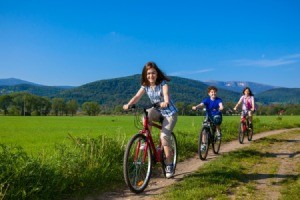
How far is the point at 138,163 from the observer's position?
6734 millimetres

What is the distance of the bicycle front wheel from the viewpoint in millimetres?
6574

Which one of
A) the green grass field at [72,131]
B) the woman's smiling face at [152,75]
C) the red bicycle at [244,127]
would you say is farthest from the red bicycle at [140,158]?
the red bicycle at [244,127]

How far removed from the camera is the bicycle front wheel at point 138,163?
6.57m

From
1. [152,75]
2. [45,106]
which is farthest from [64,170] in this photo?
[45,106]

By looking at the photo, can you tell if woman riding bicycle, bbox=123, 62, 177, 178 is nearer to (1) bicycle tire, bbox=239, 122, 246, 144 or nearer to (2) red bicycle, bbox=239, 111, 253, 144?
(1) bicycle tire, bbox=239, 122, 246, 144

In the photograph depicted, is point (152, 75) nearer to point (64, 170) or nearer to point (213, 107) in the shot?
point (64, 170)

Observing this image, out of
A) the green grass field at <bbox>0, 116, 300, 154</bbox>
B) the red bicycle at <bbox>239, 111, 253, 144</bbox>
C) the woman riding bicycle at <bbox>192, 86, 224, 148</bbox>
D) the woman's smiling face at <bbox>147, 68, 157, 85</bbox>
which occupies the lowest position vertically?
the green grass field at <bbox>0, 116, 300, 154</bbox>

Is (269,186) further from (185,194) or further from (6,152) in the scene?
(6,152)

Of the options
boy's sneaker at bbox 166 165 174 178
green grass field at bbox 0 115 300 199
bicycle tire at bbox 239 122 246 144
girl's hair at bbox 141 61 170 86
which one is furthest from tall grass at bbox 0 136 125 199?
bicycle tire at bbox 239 122 246 144

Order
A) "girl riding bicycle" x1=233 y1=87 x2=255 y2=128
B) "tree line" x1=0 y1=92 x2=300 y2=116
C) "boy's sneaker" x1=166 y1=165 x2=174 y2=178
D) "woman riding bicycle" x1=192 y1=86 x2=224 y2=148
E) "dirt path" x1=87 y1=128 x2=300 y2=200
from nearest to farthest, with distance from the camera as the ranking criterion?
"dirt path" x1=87 y1=128 x2=300 y2=200, "boy's sneaker" x1=166 y1=165 x2=174 y2=178, "woman riding bicycle" x1=192 y1=86 x2=224 y2=148, "girl riding bicycle" x1=233 y1=87 x2=255 y2=128, "tree line" x1=0 y1=92 x2=300 y2=116

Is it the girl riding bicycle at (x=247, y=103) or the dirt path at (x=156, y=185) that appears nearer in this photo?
the dirt path at (x=156, y=185)

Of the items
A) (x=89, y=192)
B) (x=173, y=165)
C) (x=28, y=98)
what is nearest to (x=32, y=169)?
(x=89, y=192)

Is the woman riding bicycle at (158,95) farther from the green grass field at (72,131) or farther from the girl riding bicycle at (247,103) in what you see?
the girl riding bicycle at (247,103)

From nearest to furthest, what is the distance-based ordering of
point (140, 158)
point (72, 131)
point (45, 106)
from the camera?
point (140, 158) → point (72, 131) → point (45, 106)
